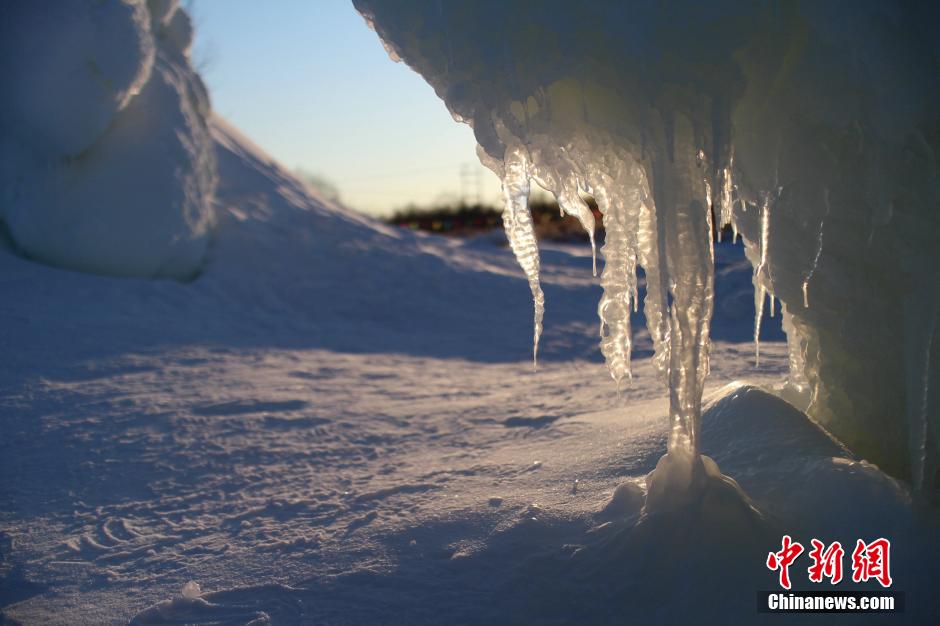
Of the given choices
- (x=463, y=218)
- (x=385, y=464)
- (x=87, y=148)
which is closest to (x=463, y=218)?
(x=463, y=218)

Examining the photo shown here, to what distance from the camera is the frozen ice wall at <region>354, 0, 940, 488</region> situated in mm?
1842

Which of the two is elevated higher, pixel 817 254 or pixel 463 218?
pixel 463 218

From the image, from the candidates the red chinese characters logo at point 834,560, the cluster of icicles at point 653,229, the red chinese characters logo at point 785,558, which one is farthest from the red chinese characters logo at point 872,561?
the cluster of icicles at point 653,229

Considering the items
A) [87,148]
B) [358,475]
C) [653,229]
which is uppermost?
[87,148]

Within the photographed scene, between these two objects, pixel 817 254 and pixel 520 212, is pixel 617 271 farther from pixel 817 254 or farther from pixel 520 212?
pixel 817 254

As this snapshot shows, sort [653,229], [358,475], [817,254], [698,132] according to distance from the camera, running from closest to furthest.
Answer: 1. [698,132]
2. [653,229]
3. [817,254]
4. [358,475]

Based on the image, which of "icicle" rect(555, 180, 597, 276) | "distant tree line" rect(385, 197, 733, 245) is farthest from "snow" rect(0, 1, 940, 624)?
"distant tree line" rect(385, 197, 733, 245)

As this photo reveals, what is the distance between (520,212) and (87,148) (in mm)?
5137

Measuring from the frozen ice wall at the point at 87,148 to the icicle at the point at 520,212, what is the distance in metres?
4.75

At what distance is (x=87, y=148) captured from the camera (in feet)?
19.5

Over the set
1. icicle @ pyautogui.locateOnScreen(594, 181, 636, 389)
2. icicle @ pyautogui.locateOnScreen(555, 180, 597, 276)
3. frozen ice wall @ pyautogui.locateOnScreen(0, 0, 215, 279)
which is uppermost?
frozen ice wall @ pyautogui.locateOnScreen(0, 0, 215, 279)

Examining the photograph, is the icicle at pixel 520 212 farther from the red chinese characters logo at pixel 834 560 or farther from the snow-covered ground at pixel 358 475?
the red chinese characters logo at pixel 834 560

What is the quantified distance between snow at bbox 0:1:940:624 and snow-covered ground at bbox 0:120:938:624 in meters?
0.01

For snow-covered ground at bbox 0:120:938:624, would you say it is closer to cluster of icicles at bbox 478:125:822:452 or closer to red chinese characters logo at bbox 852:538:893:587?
red chinese characters logo at bbox 852:538:893:587
